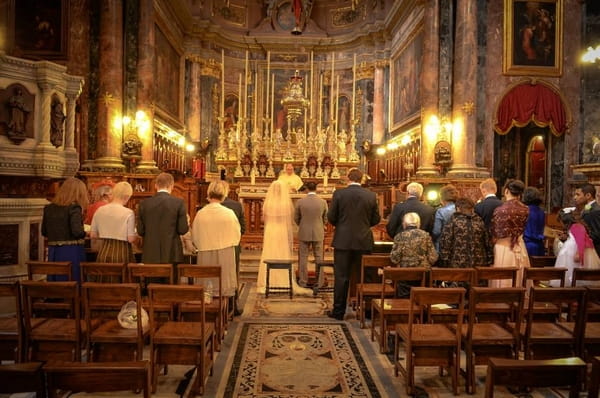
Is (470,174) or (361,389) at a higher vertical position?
(470,174)

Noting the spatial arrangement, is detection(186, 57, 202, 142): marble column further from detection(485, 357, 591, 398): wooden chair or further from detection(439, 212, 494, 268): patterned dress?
detection(485, 357, 591, 398): wooden chair

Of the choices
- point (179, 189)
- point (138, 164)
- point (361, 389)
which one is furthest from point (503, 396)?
point (138, 164)

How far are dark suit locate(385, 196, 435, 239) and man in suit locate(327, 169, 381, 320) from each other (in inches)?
9.5

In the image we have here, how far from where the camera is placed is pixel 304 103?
16703mm

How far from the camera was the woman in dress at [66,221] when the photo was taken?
5.82 m

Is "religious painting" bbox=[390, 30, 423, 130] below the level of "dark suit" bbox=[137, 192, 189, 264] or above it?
above

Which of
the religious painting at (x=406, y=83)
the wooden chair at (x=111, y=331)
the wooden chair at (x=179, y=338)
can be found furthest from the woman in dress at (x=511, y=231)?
the religious painting at (x=406, y=83)

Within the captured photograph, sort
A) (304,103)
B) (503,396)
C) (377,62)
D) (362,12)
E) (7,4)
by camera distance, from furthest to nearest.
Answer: (362,12), (377,62), (304,103), (7,4), (503,396)

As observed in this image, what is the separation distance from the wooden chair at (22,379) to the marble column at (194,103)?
19.3 m

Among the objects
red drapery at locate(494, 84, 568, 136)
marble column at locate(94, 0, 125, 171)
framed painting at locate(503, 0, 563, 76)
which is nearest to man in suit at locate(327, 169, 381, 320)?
red drapery at locate(494, 84, 568, 136)

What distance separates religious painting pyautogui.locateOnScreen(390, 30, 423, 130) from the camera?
647 inches

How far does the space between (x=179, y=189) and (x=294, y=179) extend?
344 cm

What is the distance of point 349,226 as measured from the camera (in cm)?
694

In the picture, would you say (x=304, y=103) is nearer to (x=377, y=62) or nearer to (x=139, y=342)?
(x=377, y=62)
